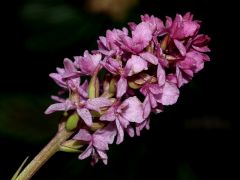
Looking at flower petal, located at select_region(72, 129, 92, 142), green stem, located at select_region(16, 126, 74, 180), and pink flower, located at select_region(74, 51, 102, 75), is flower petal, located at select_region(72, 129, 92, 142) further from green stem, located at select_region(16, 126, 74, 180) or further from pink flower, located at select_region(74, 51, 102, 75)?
pink flower, located at select_region(74, 51, 102, 75)

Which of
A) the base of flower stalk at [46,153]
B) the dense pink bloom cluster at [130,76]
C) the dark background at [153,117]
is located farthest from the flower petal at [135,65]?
the dark background at [153,117]

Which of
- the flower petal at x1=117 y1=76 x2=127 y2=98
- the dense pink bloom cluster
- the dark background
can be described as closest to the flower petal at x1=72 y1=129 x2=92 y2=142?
the dense pink bloom cluster

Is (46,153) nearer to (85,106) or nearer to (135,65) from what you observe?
(85,106)

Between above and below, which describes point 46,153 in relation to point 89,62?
below

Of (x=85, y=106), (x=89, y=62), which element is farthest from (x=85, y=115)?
(x=89, y=62)

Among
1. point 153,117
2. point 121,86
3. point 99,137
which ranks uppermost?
point 121,86

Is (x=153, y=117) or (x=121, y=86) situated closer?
(x=121, y=86)

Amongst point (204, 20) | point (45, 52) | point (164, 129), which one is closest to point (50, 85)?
point (45, 52)

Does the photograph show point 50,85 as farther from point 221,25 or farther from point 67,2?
point 221,25
